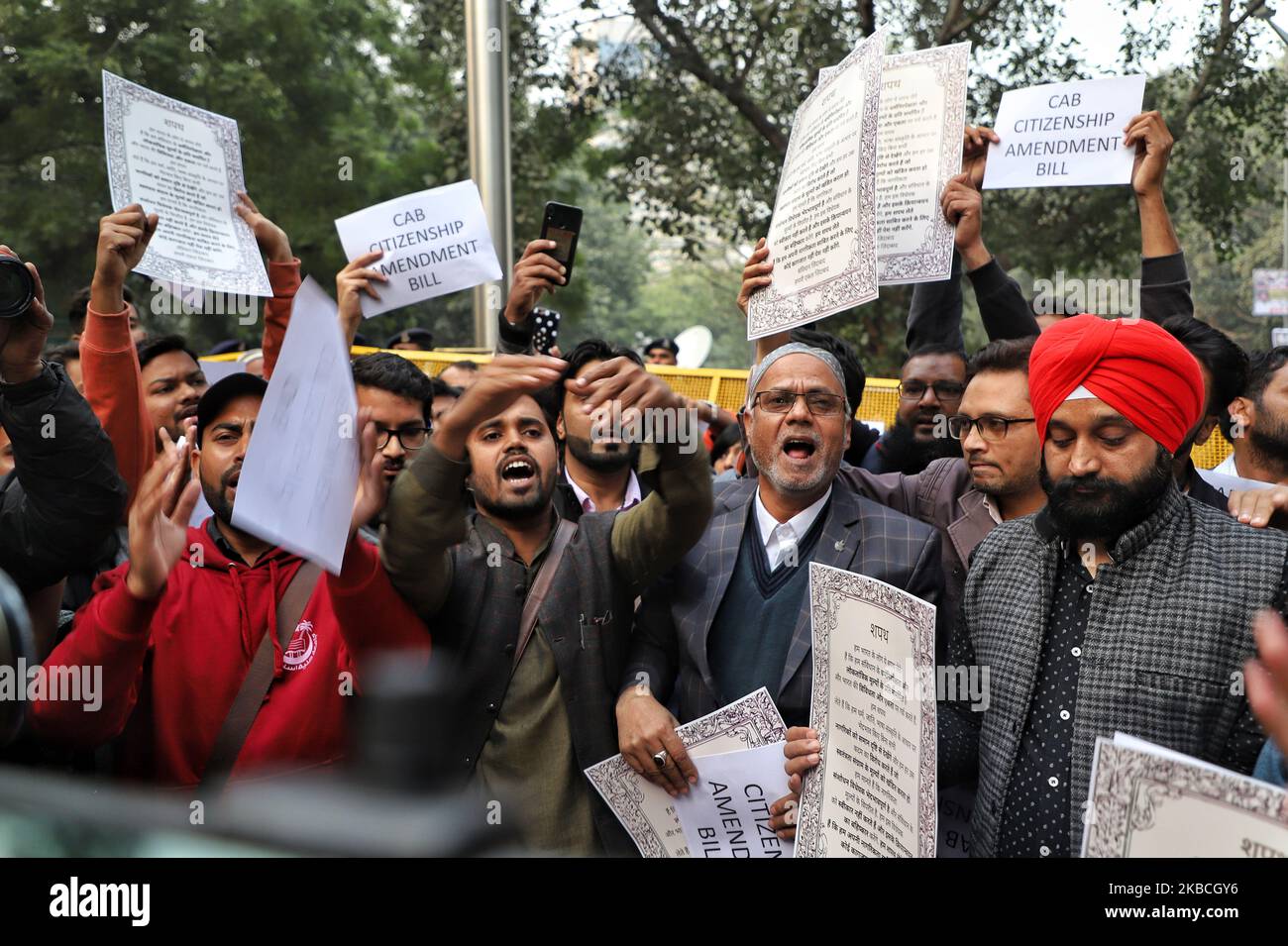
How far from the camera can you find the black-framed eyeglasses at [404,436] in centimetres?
371

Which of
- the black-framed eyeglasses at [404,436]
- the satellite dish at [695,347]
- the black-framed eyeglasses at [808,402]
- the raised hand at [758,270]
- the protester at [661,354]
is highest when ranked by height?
the satellite dish at [695,347]

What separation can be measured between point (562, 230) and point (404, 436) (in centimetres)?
79

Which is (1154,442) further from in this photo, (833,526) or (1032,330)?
(1032,330)

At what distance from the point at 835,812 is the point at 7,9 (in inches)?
616

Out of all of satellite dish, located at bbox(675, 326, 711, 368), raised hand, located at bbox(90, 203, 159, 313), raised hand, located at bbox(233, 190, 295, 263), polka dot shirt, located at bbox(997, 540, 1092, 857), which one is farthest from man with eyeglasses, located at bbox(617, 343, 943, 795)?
satellite dish, located at bbox(675, 326, 711, 368)

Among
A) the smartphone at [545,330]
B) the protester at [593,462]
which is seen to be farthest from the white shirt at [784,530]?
the smartphone at [545,330]

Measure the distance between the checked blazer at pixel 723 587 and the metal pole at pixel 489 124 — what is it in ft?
20.0

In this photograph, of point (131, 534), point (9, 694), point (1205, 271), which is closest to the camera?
point (9, 694)

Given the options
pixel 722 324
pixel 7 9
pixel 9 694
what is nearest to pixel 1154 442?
pixel 9 694

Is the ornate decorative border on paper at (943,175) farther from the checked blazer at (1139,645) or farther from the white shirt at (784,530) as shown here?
the checked blazer at (1139,645)

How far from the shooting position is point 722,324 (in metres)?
57.5

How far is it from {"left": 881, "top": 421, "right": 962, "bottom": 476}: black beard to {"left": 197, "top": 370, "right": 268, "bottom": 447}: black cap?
2273mm

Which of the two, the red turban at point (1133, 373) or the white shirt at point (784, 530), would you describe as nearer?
the red turban at point (1133, 373)

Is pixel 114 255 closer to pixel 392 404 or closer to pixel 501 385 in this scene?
pixel 392 404
